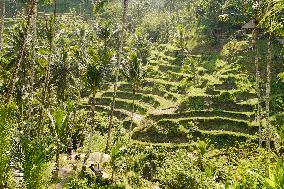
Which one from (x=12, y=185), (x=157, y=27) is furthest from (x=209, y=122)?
(x=157, y=27)

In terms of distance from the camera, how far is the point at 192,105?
39844 mm

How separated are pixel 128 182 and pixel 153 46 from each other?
40950mm

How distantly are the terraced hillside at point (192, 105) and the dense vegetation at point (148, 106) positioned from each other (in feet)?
0.38

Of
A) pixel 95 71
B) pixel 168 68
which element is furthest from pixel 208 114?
pixel 95 71

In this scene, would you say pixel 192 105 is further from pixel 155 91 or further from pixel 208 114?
pixel 155 91

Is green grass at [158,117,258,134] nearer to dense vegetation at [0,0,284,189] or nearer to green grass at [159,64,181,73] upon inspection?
dense vegetation at [0,0,284,189]

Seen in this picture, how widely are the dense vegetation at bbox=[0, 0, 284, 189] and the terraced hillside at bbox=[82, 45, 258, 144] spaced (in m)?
0.12

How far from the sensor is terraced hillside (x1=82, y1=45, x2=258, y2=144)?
3556 centimetres

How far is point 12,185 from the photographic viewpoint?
10555mm

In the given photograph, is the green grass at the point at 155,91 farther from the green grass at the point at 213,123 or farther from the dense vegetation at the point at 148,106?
the green grass at the point at 213,123

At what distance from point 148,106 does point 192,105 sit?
20.5 ft

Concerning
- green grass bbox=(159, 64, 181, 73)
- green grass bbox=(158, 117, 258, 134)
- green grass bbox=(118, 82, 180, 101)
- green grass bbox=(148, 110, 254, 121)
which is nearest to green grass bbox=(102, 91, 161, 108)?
green grass bbox=(118, 82, 180, 101)

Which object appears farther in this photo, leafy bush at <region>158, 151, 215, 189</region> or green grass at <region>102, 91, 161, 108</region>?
green grass at <region>102, 91, 161, 108</region>

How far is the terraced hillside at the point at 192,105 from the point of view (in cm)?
3556
